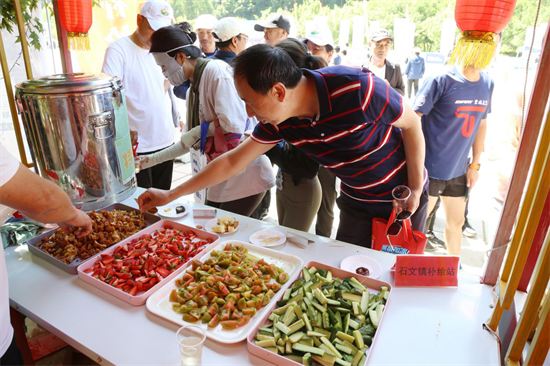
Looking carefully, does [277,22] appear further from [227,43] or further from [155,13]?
[155,13]

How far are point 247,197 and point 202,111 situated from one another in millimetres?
685

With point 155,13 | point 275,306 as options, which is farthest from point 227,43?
point 275,306

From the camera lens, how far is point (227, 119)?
2.37 meters

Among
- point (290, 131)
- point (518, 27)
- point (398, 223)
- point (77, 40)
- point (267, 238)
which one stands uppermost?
point (518, 27)

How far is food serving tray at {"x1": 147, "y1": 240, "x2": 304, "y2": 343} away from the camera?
117cm

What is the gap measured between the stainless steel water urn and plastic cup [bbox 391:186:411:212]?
148 centimetres

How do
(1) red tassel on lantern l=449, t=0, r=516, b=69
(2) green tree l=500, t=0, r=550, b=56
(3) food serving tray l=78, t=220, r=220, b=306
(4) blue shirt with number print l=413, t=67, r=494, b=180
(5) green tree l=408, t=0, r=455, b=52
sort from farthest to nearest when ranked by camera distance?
(5) green tree l=408, t=0, r=455, b=52 → (2) green tree l=500, t=0, r=550, b=56 → (4) blue shirt with number print l=413, t=67, r=494, b=180 → (1) red tassel on lantern l=449, t=0, r=516, b=69 → (3) food serving tray l=78, t=220, r=220, b=306

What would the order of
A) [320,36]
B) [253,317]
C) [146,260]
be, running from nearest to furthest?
[253,317] → [146,260] → [320,36]

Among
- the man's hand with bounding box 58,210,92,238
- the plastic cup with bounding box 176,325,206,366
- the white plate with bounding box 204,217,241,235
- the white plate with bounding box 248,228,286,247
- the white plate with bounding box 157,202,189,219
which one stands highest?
the man's hand with bounding box 58,210,92,238

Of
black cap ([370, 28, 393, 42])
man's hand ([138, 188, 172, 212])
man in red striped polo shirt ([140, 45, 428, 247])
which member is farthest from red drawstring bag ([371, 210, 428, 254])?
black cap ([370, 28, 393, 42])

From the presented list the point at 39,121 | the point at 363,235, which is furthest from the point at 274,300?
the point at 39,121

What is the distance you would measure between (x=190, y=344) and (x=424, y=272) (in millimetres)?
923

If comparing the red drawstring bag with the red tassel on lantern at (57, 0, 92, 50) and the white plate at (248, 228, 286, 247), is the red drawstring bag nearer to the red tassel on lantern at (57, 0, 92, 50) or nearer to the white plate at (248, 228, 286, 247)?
the white plate at (248, 228, 286, 247)

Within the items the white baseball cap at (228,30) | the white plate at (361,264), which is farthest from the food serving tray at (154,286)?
the white baseball cap at (228,30)
